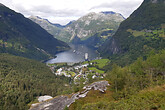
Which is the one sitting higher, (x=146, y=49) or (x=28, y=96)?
(x=146, y=49)

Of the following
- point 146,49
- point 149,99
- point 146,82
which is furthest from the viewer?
point 146,49

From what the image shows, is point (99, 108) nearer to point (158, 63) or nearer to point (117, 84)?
point (117, 84)

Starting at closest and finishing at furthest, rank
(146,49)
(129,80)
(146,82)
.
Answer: (146,82) < (129,80) < (146,49)

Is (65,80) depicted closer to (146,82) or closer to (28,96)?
(28,96)

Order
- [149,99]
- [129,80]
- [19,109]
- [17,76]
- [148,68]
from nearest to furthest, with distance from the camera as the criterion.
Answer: [149,99] → [129,80] → [148,68] → [19,109] → [17,76]

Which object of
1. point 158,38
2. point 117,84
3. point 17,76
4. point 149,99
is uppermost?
point 158,38

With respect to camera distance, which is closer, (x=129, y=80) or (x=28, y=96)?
(x=129, y=80)

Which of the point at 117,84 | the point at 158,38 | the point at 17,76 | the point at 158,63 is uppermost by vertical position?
the point at 158,38

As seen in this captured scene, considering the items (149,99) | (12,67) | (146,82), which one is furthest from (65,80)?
(149,99)

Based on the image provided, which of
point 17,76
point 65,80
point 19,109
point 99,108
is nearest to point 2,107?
point 19,109
